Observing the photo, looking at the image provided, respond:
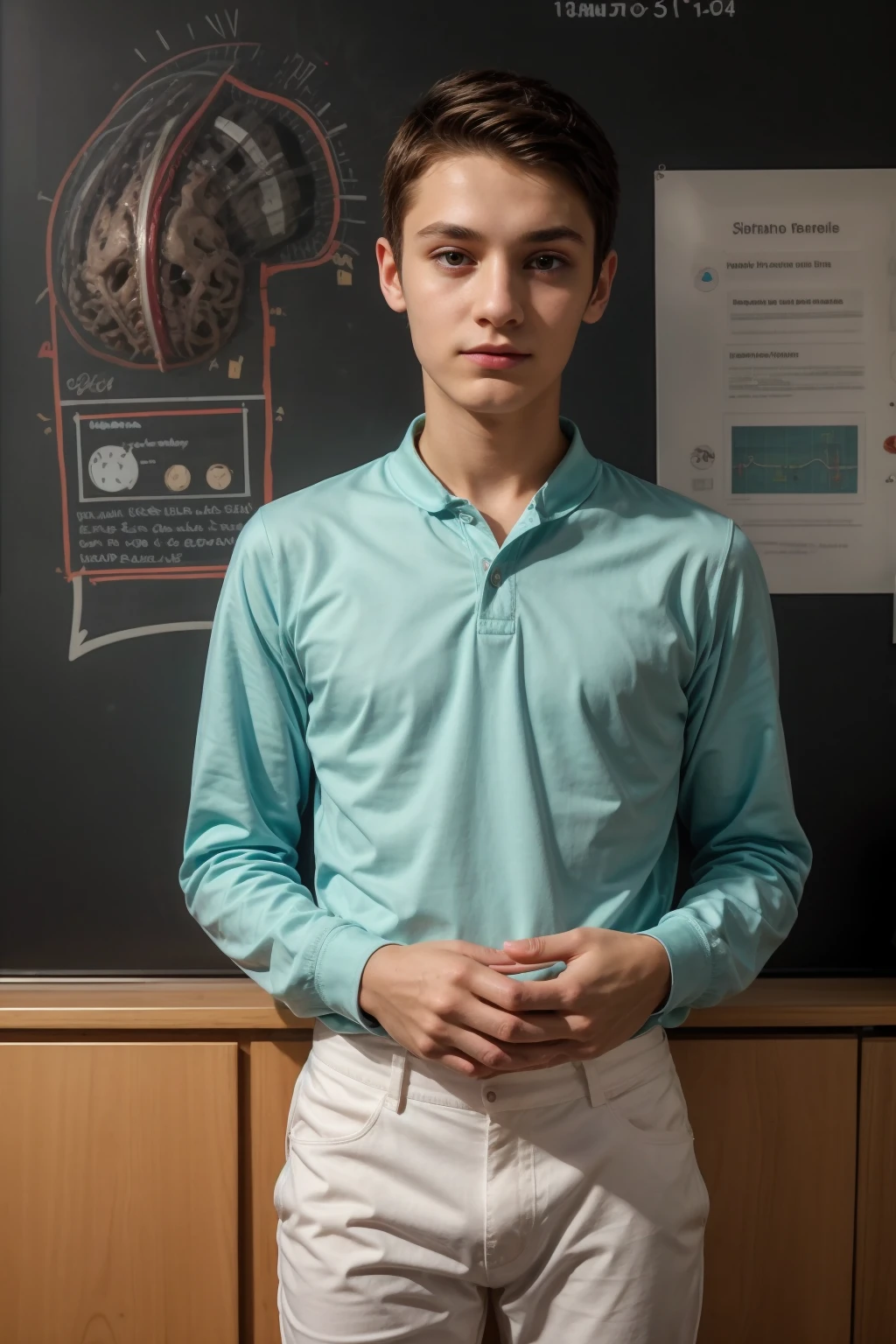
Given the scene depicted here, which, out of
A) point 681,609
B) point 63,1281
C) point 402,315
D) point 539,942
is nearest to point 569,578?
point 681,609

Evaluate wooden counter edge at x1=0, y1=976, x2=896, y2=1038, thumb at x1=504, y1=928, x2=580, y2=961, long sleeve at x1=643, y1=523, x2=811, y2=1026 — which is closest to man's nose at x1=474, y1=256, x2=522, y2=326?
long sleeve at x1=643, y1=523, x2=811, y2=1026

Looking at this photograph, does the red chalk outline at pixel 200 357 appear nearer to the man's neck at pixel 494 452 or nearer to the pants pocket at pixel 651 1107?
the man's neck at pixel 494 452

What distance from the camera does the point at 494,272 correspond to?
42.6 inches

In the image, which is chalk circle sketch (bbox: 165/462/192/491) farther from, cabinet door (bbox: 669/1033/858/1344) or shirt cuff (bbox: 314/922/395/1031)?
cabinet door (bbox: 669/1033/858/1344)

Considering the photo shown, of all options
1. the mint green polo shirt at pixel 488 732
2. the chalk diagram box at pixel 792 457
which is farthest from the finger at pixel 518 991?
the chalk diagram box at pixel 792 457

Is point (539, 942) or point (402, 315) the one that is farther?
point (402, 315)

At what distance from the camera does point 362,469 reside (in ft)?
4.24

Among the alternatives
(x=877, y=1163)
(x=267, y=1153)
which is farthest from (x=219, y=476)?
(x=877, y=1163)

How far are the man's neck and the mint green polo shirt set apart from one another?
0.04 m

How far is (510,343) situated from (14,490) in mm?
840

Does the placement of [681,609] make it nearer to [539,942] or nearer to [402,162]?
[539,942]

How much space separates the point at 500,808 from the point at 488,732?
81 mm

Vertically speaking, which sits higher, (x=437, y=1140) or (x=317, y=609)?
(x=317, y=609)

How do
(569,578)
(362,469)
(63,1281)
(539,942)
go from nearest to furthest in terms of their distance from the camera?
(539,942), (569,578), (362,469), (63,1281)
